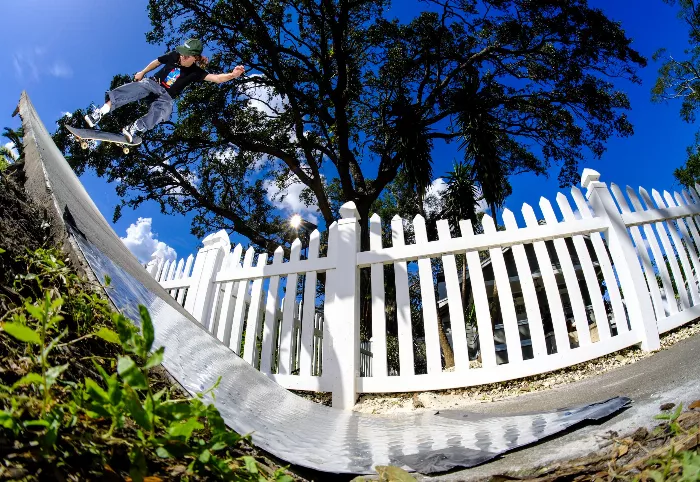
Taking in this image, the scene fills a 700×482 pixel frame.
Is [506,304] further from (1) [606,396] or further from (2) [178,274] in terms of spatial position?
(2) [178,274]

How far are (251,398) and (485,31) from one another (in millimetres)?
14196

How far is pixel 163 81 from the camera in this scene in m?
7.20

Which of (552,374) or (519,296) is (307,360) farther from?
(519,296)

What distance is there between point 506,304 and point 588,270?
2.36 feet

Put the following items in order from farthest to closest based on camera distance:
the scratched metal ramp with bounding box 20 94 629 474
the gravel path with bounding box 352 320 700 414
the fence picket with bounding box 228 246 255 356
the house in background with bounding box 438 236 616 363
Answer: the house in background with bounding box 438 236 616 363
the fence picket with bounding box 228 246 255 356
the gravel path with bounding box 352 320 700 414
the scratched metal ramp with bounding box 20 94 629 474

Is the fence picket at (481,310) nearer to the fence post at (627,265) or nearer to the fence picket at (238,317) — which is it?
the fence post at (627,265)

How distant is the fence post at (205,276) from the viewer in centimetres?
433

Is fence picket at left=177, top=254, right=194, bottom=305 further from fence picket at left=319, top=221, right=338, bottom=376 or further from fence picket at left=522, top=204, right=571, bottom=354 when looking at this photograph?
fence picket at left=522, top=204, right=571, bottom=354

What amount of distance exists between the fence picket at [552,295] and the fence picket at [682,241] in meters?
1.65

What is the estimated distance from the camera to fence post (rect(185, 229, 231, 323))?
14.2 feet

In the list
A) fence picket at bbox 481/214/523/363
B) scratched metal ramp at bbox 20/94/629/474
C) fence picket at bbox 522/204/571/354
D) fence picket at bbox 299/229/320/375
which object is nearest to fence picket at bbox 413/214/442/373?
fence picket at bbox 481/214/523/363

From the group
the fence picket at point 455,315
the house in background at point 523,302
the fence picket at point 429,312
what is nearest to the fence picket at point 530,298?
the fence picket at point 455,315

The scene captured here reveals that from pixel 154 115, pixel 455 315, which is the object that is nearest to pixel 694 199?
pixel 455 315

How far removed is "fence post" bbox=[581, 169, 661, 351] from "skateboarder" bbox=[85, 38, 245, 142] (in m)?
5.40
